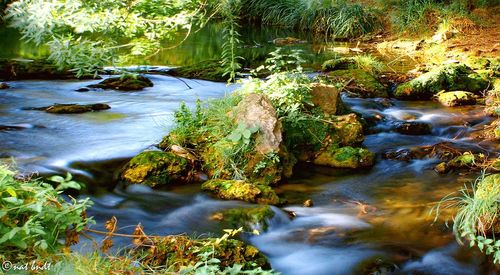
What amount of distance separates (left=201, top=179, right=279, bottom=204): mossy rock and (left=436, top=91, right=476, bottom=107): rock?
4.67 meters

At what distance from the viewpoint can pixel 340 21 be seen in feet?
54.5

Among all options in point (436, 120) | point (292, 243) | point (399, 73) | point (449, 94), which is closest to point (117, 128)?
point (292, 243)

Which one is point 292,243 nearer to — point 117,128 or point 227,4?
point 227,4

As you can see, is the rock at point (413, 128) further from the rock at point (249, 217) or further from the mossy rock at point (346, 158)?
the rock at point (249, 217)

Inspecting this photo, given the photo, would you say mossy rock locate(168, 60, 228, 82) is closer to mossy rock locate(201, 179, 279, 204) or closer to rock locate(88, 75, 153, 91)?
rock locate(88, 75, 153, 91)

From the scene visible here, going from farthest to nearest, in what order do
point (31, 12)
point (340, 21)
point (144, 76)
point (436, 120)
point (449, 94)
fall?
point (340, 21) → point (144, 76) → point (449, 94) → point (436, 120) → point (31, 12)

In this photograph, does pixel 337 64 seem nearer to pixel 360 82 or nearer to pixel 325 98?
pixel 360 82

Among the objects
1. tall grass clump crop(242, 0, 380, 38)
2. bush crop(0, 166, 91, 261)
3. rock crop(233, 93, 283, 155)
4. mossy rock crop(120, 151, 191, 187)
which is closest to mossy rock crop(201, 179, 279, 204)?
mossy rock crop(120, 151, 191, 187)

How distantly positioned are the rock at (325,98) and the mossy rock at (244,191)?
7.17 ft

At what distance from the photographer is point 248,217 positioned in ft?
15.3

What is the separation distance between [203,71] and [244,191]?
632cm

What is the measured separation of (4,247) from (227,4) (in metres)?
3.00

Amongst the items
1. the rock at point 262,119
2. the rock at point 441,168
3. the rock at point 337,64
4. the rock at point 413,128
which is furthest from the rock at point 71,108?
the rock at point 441,168

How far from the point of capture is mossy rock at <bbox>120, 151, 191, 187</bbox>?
555 centimetres
